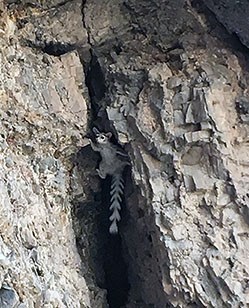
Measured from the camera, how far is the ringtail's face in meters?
2.25

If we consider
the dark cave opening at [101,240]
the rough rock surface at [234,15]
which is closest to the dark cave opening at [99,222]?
the dark cave opening at [101,240]

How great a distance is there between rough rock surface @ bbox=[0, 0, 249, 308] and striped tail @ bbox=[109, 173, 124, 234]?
0.03 m

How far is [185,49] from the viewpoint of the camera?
2.24 metres

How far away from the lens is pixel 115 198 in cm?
231

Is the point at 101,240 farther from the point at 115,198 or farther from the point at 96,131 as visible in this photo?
the point at 96,131

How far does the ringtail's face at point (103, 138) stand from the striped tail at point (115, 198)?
0.40ft

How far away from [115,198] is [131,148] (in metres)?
0.18

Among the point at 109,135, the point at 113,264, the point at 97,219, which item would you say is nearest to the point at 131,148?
the point at 109,135

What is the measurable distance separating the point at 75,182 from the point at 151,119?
1.00 feet

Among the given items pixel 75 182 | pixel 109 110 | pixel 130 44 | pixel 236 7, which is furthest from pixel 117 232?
pixel 236 7

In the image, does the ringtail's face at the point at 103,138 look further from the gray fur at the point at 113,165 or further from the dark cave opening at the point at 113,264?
the dark cave opening at the point at 113,264

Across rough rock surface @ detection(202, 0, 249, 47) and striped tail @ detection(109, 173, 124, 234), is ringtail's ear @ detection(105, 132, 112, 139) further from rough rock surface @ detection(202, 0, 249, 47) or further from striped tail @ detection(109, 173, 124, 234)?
rough rock surface @ detection(202, 0, 249, 47)

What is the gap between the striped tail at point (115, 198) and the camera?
231 centimetres

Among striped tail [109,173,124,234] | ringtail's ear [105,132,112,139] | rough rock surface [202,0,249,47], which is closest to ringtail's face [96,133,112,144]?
ringtail's ear [105,132,112,139]
